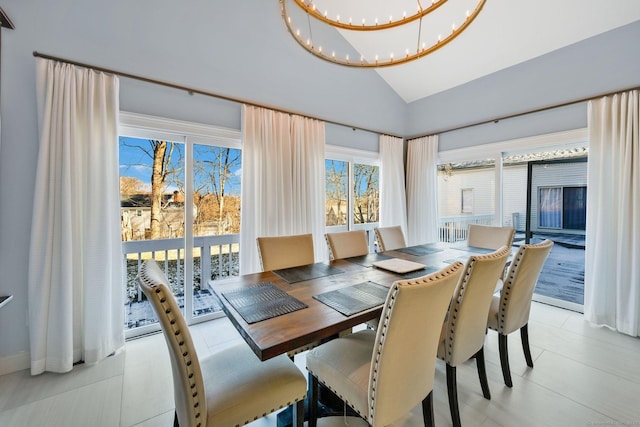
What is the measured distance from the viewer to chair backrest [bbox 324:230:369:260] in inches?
101

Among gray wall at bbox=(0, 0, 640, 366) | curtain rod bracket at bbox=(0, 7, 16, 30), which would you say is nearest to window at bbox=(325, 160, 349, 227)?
gray wall at bbox=(0, 0, 640, 366)

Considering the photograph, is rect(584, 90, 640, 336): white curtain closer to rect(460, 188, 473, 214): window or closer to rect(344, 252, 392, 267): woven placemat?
rect(460, 188, 473, 214): window

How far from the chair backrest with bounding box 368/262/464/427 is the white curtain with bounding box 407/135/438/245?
3341mm

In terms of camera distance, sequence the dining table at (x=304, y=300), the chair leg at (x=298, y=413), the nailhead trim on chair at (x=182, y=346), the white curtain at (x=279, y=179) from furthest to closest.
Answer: the white curtain at (x=279, y=179) → the chair leg at (x=298, y=413) → the dining table at (x=304, y=300) → the nailhead trim on chair at (x=182, y=346)

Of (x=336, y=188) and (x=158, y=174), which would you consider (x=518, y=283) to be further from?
(x=158, y=174)

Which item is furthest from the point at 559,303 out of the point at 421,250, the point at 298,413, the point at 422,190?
the point at 298,413

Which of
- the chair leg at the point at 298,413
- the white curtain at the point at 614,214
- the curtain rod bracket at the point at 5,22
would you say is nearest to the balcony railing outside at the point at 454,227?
the white curtain at the point at 614,214

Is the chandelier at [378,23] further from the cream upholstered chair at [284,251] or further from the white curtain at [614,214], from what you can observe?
the cream upholstered chair at [284,251]

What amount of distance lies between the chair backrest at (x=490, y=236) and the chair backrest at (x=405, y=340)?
2.17m

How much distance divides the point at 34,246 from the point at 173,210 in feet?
3.37

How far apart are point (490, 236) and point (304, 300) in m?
2.53

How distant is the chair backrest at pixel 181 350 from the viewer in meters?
0.93

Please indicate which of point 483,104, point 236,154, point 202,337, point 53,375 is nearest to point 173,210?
point 236,154

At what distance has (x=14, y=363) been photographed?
198 cm
